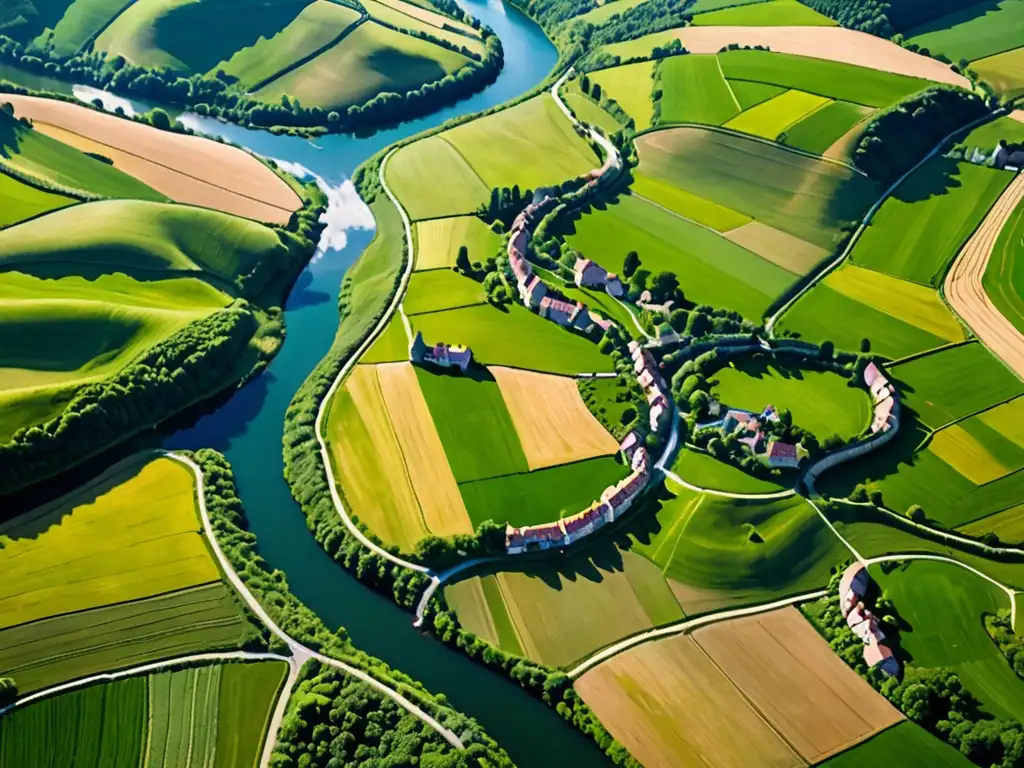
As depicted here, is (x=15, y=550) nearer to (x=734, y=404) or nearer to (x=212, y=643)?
(x=212, y=643)

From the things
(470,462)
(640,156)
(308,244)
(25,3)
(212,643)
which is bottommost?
(212,643)

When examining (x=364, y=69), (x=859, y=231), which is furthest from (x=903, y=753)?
(x=364, y=69)

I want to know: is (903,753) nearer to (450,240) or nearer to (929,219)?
(450,240)

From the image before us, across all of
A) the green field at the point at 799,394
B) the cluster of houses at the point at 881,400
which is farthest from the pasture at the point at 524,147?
the cluster of houses at the point at 881,400

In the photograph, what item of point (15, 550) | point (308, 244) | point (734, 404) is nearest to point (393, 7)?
point (308, 244)

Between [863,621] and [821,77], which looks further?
[821,77]
